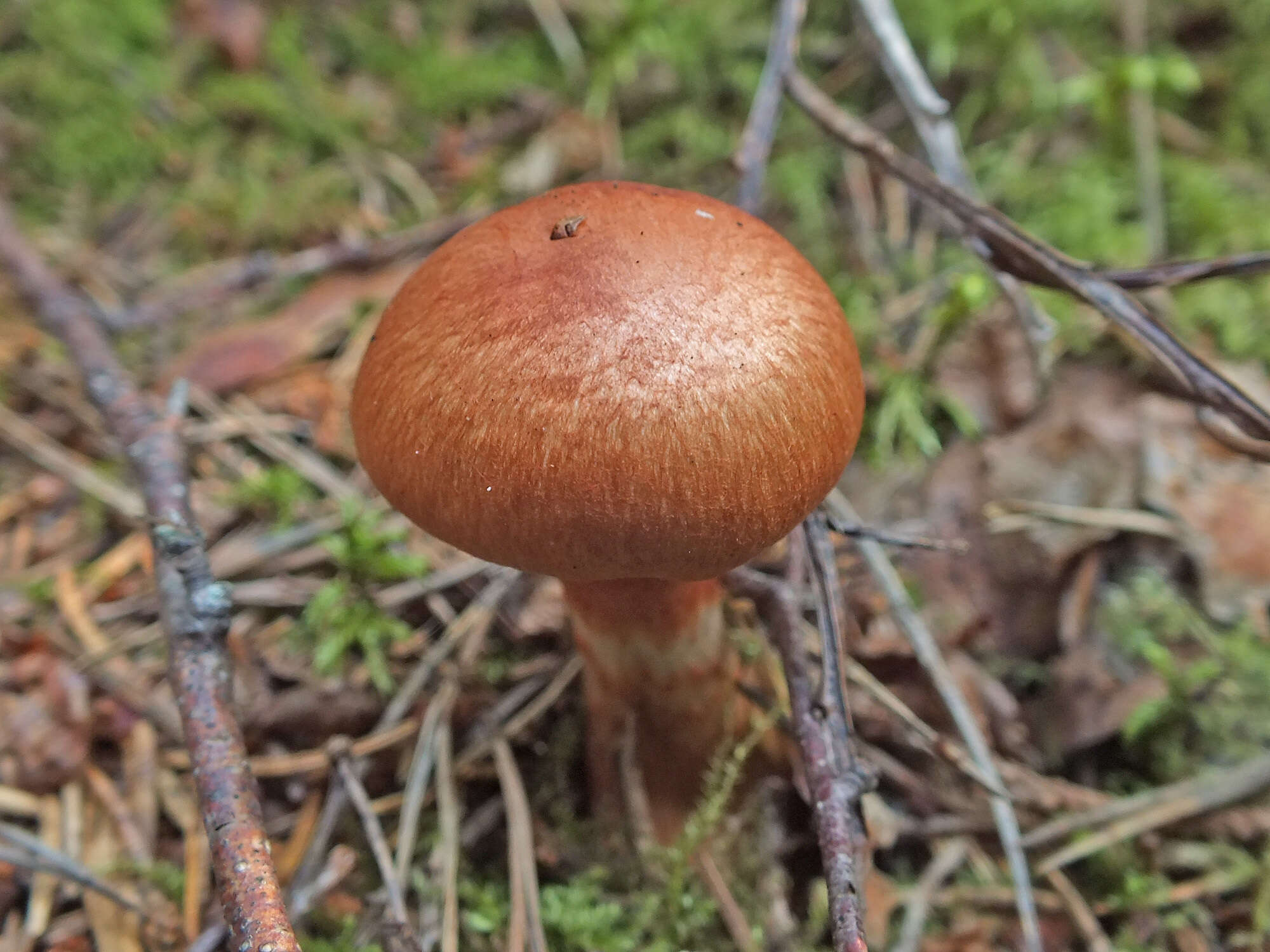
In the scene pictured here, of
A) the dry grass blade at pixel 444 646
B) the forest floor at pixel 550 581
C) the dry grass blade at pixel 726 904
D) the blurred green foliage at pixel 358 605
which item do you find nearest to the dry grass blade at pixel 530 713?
the forest floor at pixel 550 581

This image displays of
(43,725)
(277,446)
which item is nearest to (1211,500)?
(277,446)

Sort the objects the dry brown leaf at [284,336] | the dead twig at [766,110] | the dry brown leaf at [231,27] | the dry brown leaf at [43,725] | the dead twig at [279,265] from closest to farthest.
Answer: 1. the dry brown leaf at [43,725]
2. the dead twig at [766,110]
3. the dry brown leaf at [284,336]
4. the dead twig at [279,265]
5. the dry brown leaf at [231,27]

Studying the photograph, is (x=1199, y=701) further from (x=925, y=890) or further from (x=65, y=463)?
(x=65, y=463)

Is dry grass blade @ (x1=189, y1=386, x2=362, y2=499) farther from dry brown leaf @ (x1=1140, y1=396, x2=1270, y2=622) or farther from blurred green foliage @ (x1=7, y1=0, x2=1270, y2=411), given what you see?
dry brown leaf @ (x1=1140, y1=396, x2=1270, y2=622)

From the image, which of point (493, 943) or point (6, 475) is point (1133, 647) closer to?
point (493, 943)

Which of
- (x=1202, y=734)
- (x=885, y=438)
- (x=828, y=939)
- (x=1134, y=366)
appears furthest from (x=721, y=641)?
(x=1134, y=366)

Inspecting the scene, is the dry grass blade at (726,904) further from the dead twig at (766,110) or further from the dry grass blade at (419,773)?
the dead twig at (766,110)

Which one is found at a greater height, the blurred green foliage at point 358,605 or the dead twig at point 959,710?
the blurred green foliage at point 358,605
